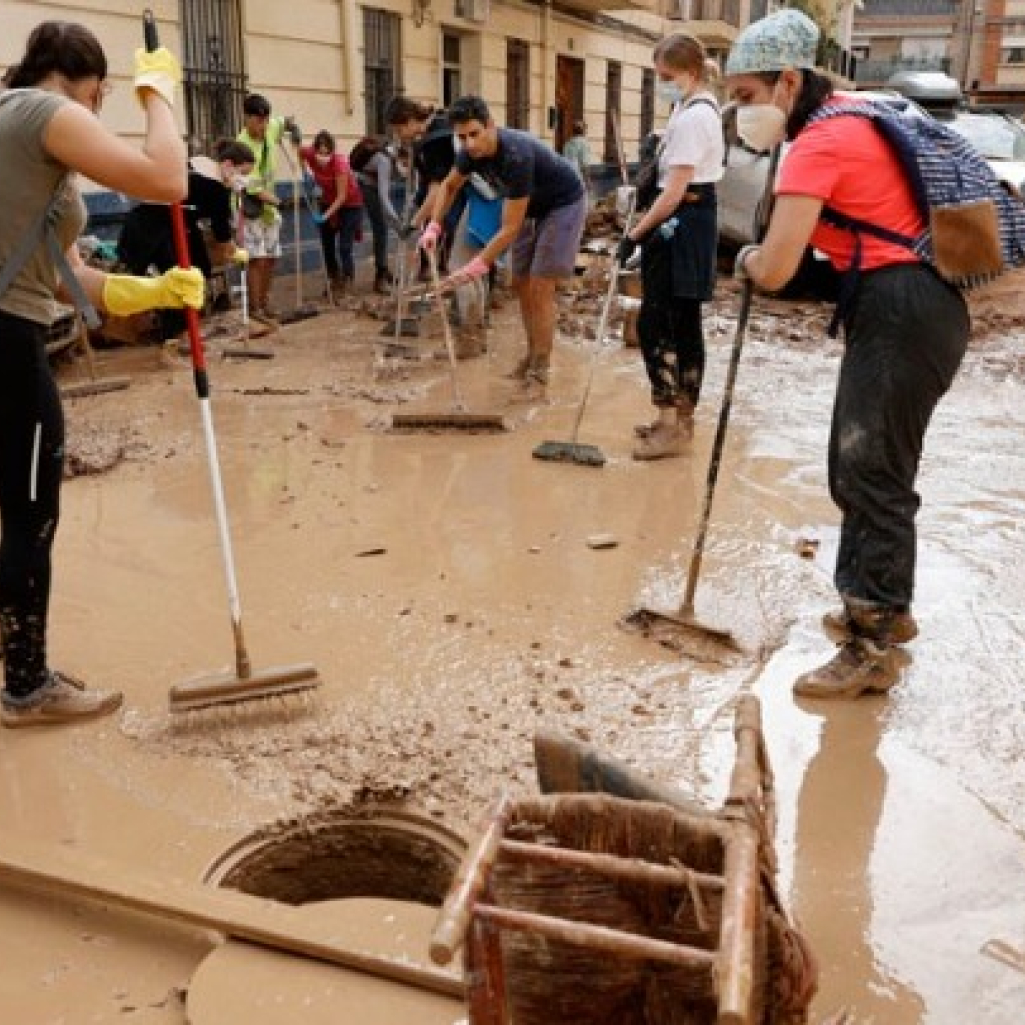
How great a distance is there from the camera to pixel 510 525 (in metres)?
4.73

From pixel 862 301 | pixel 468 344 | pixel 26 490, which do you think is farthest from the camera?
pixel 468 344

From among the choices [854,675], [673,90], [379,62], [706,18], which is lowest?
[854,675]

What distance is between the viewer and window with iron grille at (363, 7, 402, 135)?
12469 millimetres

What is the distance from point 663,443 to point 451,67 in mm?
10733

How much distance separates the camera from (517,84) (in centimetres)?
1638

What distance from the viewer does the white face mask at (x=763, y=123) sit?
304 centimetres

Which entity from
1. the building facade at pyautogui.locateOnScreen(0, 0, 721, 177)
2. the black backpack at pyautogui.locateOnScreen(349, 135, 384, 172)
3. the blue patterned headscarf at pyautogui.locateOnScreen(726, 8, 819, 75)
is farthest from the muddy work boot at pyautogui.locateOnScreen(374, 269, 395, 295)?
the blue patterned headscarf at pyautogui.locateOnScreen(726, 8, 819, 75)

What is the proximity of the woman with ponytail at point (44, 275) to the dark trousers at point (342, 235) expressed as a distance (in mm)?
7724

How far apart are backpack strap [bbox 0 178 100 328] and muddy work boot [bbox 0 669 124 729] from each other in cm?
107

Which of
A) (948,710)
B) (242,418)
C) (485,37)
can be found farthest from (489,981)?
(485,37)

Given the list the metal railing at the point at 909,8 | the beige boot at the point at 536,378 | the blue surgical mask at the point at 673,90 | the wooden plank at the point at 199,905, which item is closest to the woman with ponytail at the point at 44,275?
the wooden plank at the point at 199,905

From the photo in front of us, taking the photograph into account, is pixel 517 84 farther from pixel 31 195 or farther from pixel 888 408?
pixel 31 195

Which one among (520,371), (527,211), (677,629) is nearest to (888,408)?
(677,629)

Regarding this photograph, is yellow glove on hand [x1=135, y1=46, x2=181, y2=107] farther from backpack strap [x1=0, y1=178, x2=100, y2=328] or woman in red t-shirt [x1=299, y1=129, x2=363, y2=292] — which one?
woman in red t-shirt [x1=299, y1=129, x2=363, y2=292]
